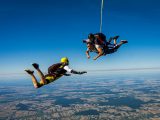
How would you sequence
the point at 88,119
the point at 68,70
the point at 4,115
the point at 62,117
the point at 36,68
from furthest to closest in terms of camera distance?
the point at 4,115
the point at 62,117
the point at 88,119
the point at 68,70
the point at 36,68

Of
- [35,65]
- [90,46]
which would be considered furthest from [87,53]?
[35,65]

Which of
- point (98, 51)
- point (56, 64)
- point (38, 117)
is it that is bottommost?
point (38, 117)

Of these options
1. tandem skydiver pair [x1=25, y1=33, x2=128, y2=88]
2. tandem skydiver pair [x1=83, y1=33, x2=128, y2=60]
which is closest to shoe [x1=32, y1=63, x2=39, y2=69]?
tandem skydiver pair [x1=25, y1=33, x2=128, y2=88]

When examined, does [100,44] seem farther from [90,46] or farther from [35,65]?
[35,65]

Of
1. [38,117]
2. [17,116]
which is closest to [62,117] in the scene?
[38,117]

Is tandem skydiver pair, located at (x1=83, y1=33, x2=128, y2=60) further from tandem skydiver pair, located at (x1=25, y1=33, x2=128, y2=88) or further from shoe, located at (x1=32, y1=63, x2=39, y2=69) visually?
shoe, located at (x1=32, y1=63, x2=39, y2=69)

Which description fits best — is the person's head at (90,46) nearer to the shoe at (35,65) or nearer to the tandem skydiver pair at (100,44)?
the tandem skydiver pair at (100,44)

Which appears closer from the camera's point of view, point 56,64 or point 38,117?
→ point 56,64

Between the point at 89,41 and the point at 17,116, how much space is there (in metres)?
146

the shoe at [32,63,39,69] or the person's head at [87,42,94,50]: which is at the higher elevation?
the person's head at [87,42,94,50]

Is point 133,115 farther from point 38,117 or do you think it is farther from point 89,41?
point 89,41

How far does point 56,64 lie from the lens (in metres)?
12.0

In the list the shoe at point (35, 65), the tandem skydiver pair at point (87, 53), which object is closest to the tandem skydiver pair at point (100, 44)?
the tandem skydiver pair at point (87, 53)

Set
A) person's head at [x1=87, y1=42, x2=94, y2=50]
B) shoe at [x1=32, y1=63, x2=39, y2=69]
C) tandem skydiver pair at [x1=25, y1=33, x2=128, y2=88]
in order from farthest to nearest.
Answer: person's head at [x1=87, y1=42, x2=94, y2=50] < tandem skydiver pair at [x1=25, y1=33, x2=128, y2=88] < shoe at [x1=32, y1=63, x2=39, y2=69]
